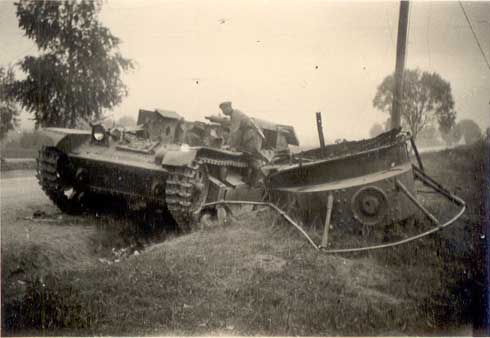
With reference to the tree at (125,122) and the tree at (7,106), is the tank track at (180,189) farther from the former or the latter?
the tree at (7,106)

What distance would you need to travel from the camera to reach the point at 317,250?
15.0ft

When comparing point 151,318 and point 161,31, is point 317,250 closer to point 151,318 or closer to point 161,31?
point 151,318

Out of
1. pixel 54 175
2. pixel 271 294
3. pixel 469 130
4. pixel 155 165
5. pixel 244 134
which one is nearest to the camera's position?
pixel 271 294

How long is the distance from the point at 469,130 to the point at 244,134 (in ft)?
11.4

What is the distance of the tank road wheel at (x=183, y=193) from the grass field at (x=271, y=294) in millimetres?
1472

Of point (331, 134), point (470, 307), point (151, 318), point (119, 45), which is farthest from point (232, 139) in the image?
point (470, 307)

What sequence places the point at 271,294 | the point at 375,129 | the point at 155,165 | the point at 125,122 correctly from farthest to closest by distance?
the point at 125,122 < the point at 155,165 < the point at 375,129 < the point at 271,294

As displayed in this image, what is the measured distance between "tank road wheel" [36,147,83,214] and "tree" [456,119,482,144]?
5.87 m

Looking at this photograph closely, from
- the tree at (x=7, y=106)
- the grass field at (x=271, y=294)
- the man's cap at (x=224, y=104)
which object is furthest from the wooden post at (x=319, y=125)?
the tree at (x=7, y=106)

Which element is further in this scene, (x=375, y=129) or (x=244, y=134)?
(x=244, y=134)

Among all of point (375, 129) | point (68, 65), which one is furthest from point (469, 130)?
point (68, 65)

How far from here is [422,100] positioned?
19.6 ft

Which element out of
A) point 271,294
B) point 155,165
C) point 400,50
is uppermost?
point 400,50

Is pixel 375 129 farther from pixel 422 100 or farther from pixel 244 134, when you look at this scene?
pixel 244 134
